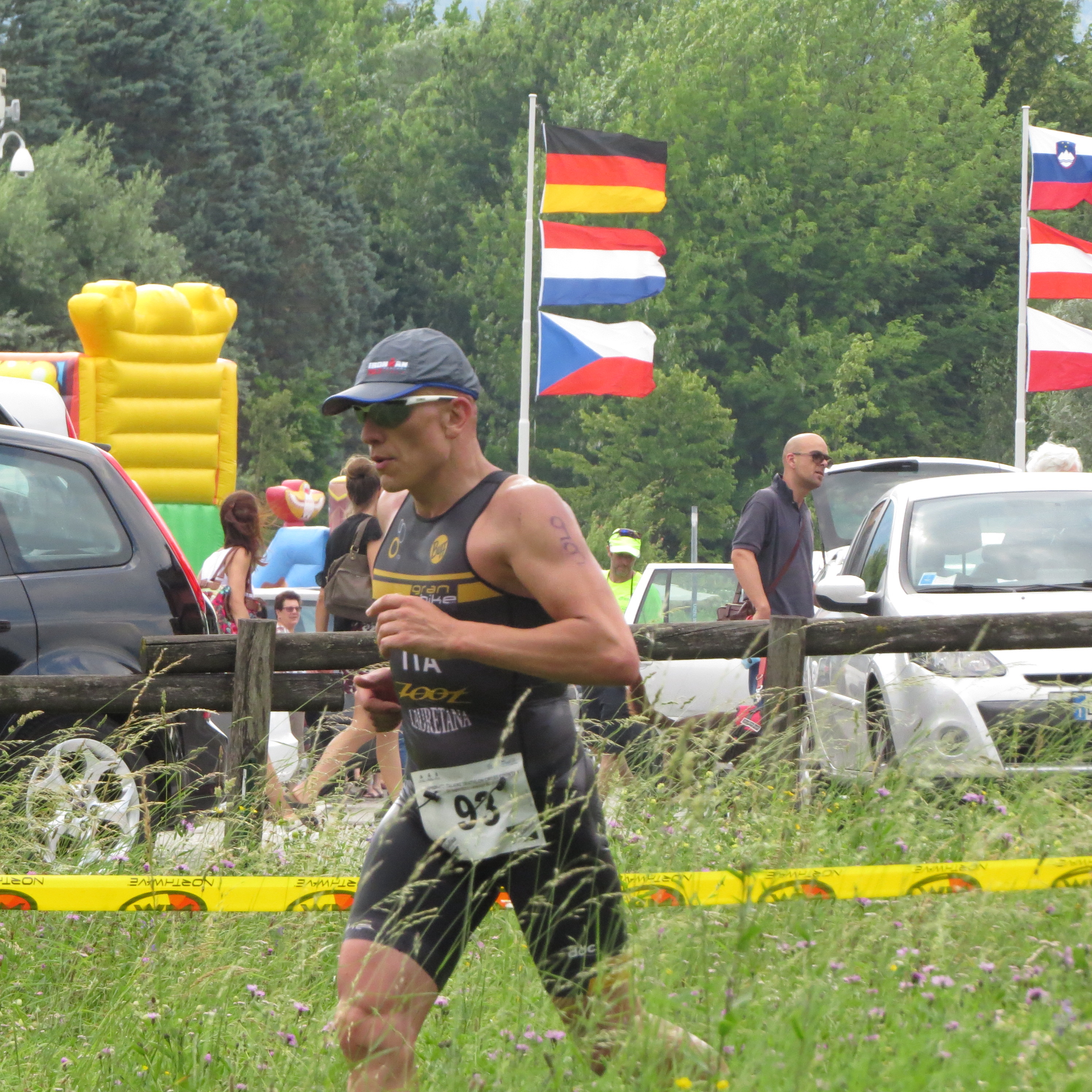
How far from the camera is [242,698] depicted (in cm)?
645

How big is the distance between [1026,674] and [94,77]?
50639mm

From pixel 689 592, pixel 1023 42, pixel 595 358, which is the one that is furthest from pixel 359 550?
pixel 1023 42

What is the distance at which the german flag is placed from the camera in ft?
68.0

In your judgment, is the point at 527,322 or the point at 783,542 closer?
the point at 783,542

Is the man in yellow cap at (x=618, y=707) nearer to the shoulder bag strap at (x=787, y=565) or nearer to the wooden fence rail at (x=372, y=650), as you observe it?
the wooden fence rail at (x=372, y=650)

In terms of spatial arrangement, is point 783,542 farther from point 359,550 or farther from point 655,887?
point 655,887

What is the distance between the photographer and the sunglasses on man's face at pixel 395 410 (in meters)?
3.38

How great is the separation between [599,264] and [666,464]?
93.2ft

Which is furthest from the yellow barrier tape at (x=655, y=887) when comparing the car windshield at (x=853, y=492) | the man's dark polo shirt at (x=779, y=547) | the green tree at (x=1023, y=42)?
the green tree at (x=1023, y=42)

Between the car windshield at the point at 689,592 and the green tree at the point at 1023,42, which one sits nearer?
the car windshield at the point at 689,592

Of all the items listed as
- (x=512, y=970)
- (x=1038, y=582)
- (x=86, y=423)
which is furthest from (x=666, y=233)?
(x=512, y=970)

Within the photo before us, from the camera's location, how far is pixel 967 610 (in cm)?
796

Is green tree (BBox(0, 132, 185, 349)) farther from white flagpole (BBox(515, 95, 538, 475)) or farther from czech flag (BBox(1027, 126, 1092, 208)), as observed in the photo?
czech flag (BBox(1027, 126, 1092, 208))

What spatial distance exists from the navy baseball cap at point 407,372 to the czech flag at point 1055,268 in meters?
20.8
